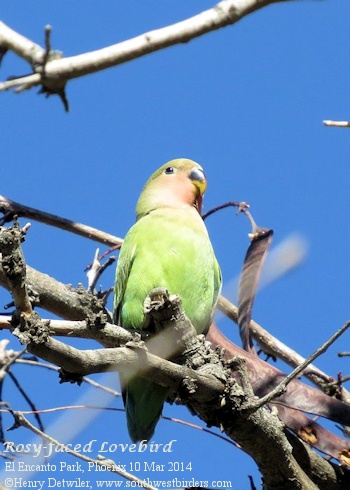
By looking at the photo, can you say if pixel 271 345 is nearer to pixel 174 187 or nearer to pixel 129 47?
pixel 174 187

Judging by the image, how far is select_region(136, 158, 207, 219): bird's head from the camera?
5441 mm

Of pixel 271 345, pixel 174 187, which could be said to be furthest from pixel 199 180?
pixel 271 345

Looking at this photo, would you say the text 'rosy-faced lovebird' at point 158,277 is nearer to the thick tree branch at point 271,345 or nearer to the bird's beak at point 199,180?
the thick tree branch at point 271,345

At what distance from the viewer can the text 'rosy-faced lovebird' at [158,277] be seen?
13.9 feet

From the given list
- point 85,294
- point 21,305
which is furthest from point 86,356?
point 85,294

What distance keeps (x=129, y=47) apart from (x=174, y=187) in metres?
3.69

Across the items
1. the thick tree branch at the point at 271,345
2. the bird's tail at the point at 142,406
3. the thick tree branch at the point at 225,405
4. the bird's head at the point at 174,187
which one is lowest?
the thick tree branch at the point at 225,405

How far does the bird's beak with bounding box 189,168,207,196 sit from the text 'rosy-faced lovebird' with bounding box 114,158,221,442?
0.57 metres

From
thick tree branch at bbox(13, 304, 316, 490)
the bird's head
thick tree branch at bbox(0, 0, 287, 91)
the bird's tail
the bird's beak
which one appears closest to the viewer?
thick tree branch at bbox(0, 0, 287, 91)

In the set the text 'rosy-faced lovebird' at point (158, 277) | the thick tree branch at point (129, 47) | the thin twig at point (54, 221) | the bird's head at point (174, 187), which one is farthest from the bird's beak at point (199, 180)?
the thick tree branch at point (129, 47)

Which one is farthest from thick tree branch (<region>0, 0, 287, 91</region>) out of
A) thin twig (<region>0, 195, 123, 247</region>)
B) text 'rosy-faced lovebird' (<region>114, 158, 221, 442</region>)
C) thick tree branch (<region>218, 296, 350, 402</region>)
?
thick tree branch (<region>218, 296, 350, 402</region>)

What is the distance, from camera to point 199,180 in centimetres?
561

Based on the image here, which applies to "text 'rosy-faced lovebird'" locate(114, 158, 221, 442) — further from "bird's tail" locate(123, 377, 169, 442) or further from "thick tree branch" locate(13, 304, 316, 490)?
"thick tree branch" locate(13, 304, 316, 490)

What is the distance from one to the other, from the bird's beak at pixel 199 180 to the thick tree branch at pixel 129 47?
361 centimetres
